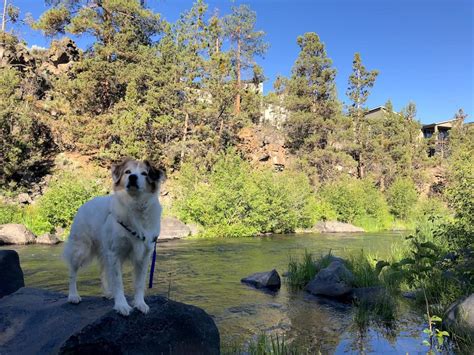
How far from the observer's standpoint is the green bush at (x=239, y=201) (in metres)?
28.1

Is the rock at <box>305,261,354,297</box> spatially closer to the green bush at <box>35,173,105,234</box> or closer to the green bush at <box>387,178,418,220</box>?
the green bush at <box>35,173,105,234</box>

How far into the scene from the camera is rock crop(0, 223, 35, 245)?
20.0m

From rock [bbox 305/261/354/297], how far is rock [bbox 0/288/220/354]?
577 cm

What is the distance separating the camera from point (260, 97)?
4406cm

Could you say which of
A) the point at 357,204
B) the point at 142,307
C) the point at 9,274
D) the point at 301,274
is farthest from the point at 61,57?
the point at 142,307

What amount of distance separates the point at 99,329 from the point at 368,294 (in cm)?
718

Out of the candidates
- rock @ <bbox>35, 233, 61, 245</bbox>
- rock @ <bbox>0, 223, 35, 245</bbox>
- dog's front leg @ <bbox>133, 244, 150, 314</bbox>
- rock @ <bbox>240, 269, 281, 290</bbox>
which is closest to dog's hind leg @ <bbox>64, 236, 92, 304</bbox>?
dog's front leg @ <bbox>133, 244, 150, 314</bbox>

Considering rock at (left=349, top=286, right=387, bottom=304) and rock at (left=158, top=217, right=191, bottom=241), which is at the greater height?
rock at (left=349, top=286, right=387, bottom=304)

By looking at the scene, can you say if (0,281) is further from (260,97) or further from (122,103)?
(260,97)

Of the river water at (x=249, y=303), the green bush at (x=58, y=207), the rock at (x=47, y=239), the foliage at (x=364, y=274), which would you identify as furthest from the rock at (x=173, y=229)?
the foliage at (x=364, y=274)

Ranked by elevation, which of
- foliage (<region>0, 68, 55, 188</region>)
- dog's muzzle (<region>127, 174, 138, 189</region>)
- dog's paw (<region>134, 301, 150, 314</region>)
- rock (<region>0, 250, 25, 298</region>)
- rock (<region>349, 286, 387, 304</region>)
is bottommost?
rock (<region>349, 286, 387, 304</region>)

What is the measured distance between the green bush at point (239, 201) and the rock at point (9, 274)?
18.9 m

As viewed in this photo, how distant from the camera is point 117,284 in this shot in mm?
4715

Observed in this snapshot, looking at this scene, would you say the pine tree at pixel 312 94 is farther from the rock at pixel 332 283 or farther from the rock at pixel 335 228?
the rock at pixel 332 283
